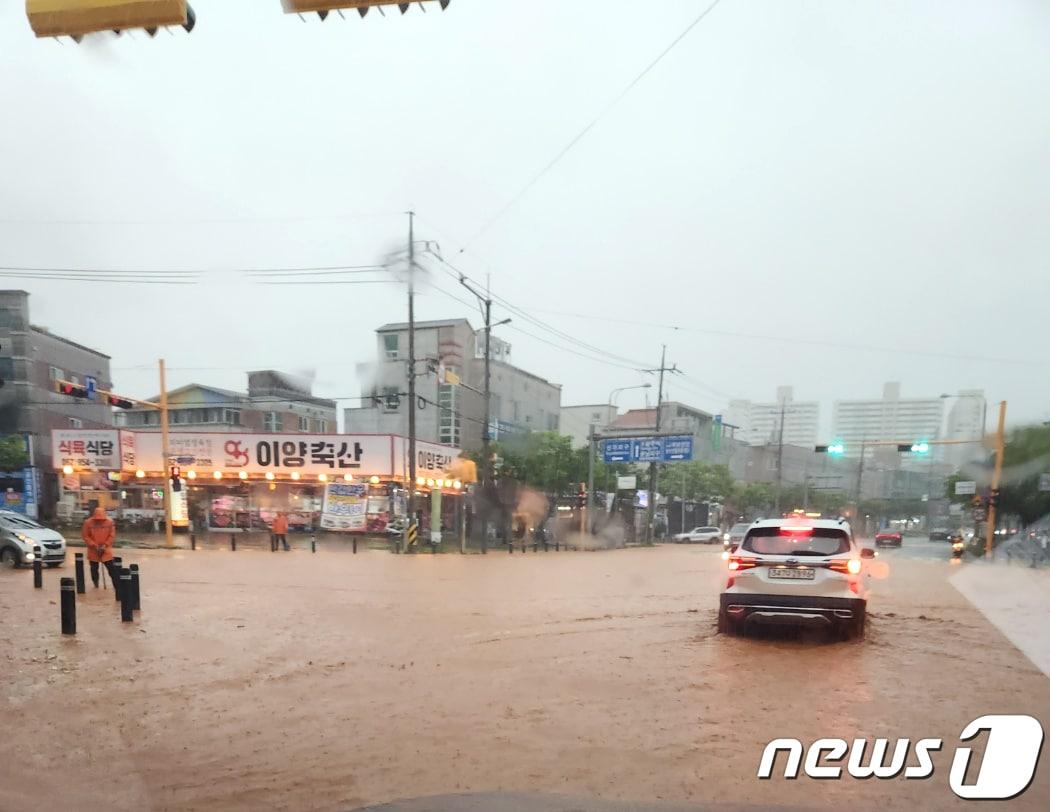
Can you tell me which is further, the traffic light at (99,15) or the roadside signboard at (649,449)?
the roadside signboard at (649,449)

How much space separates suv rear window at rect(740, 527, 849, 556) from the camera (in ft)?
27.5

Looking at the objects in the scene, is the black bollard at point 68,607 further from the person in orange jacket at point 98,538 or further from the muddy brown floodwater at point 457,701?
the person in orange jacket at point 98,538

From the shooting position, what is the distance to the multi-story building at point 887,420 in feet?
88.6

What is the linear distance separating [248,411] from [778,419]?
30.2 meters

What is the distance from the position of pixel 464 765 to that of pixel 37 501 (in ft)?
126

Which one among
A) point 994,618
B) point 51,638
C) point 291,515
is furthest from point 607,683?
point 291,515

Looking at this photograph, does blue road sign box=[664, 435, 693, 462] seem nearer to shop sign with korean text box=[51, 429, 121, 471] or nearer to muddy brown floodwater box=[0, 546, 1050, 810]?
muddy brown floodwater box=[0, 546, 1050, 810]

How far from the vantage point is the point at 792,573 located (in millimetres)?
8273

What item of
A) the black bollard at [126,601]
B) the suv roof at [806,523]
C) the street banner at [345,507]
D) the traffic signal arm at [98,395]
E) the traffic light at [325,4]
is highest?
the traffic light at [325,4]

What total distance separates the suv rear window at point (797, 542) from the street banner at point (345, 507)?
24.2 metres

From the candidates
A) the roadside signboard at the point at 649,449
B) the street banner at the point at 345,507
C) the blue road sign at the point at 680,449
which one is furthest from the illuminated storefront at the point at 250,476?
the blue road sign at the point at 680,449

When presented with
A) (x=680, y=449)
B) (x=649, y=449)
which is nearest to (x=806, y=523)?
(x=680, y=449)

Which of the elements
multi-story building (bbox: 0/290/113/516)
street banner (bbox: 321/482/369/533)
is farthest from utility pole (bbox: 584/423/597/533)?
multi-story building (bbox: 0/290/113/516)

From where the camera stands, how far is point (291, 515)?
32125 mm
